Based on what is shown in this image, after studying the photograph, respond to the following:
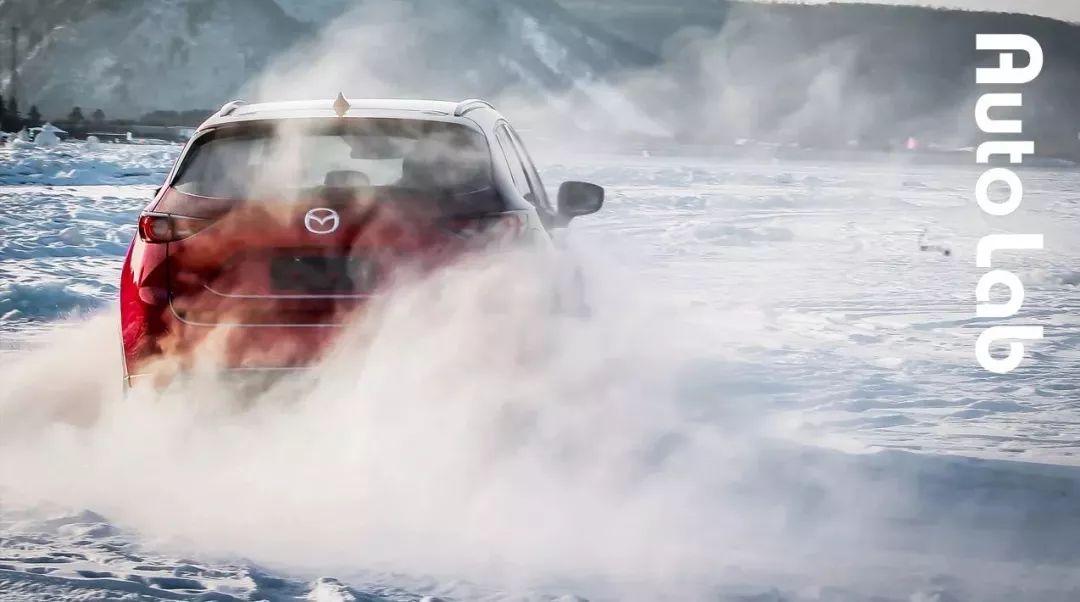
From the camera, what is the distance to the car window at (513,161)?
511 centimetres

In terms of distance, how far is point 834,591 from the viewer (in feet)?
12.1

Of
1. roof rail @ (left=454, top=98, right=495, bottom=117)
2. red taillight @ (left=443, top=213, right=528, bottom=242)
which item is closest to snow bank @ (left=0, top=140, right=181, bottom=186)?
roof rail @ (left=454, top=98, right=495, bottom=117)

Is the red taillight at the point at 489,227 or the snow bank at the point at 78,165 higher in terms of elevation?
the snow bank at the point at 78,165

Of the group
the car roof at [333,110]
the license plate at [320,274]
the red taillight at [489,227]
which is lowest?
the license plate at [320,274]

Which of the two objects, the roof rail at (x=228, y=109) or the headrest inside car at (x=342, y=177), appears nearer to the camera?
the roof rail at (x=228, y=109)

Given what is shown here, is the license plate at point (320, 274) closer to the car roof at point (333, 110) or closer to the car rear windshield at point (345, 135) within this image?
the car rear windshield at point (345, 135)

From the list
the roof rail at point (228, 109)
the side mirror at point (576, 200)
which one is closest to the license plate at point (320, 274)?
the roof rail at point (228, 109)

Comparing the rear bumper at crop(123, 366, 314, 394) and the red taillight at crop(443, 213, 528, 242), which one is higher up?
the red taillight at crop(443, 213, 528, 242)

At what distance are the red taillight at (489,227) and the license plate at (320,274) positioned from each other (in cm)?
34

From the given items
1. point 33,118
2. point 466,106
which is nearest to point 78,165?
point 33,118

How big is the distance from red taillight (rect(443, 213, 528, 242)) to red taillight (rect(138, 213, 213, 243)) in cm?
86

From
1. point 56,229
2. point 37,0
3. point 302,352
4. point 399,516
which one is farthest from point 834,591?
point 37,0

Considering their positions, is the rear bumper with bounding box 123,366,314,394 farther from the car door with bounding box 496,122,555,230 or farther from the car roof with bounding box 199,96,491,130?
the car door with bounding box 496,122,555,230

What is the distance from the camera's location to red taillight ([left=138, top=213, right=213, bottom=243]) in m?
4.45
